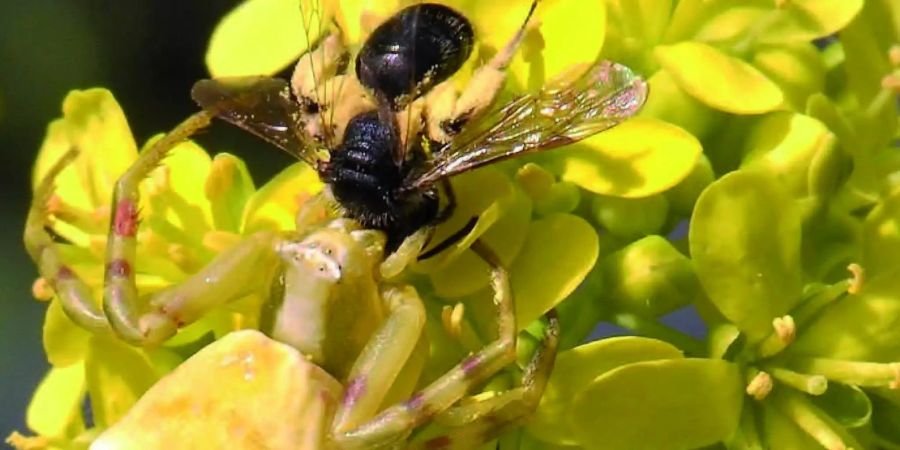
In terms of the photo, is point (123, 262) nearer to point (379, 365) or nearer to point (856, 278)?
point (379, 365)

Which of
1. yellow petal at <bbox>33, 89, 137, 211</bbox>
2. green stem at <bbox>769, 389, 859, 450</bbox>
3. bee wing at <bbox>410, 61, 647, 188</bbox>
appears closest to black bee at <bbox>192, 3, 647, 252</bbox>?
bee wing at <bbox>410, 61, 647, 188</bbox>

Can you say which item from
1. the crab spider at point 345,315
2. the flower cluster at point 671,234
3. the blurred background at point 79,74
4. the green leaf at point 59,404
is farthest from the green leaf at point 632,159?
the blurred background at point 79,74

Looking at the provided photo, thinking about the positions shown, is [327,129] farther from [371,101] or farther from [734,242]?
[734,242]

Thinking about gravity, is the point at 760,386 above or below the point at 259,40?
below

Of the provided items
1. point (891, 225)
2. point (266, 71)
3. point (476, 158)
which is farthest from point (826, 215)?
point (266, 71)

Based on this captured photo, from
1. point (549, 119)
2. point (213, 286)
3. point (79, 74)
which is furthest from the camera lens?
point (79, 74)

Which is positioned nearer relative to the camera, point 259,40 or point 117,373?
point 117,373

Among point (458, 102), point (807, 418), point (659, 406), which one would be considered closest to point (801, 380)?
point (807, 418)
